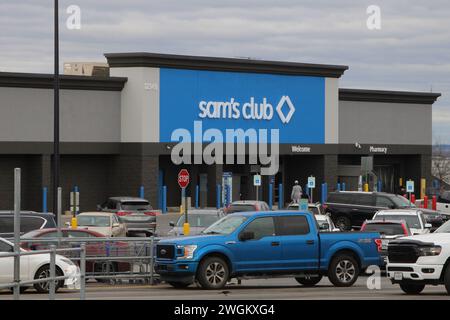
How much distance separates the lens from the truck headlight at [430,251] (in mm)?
22719

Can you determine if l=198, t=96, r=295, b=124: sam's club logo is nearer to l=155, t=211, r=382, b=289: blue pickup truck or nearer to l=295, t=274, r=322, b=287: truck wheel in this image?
l=295, t=274, r=322, b=287: truck wheel

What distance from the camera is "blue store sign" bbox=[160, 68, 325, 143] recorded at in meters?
60.2

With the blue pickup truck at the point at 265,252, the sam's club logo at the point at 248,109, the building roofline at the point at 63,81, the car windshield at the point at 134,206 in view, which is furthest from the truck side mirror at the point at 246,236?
the sam's club logo at the point at 248,109

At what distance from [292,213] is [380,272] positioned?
16.5 ft

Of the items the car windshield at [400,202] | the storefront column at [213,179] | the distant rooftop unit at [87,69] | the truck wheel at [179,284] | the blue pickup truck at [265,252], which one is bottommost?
the truck wheel at [179,284]

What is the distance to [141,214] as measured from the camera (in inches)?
1794

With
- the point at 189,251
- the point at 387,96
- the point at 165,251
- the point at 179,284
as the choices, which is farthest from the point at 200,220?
the point at 387,96

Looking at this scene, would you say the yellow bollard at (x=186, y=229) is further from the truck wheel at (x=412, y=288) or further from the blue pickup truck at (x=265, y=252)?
the truck wheel at (x=412, y=288)

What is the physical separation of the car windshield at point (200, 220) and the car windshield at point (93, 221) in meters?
2.68

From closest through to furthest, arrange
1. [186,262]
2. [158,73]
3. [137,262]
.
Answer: [186,262] → [137,262] → [158,73]

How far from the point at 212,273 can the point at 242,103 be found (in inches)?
1531

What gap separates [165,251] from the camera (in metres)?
25.7
